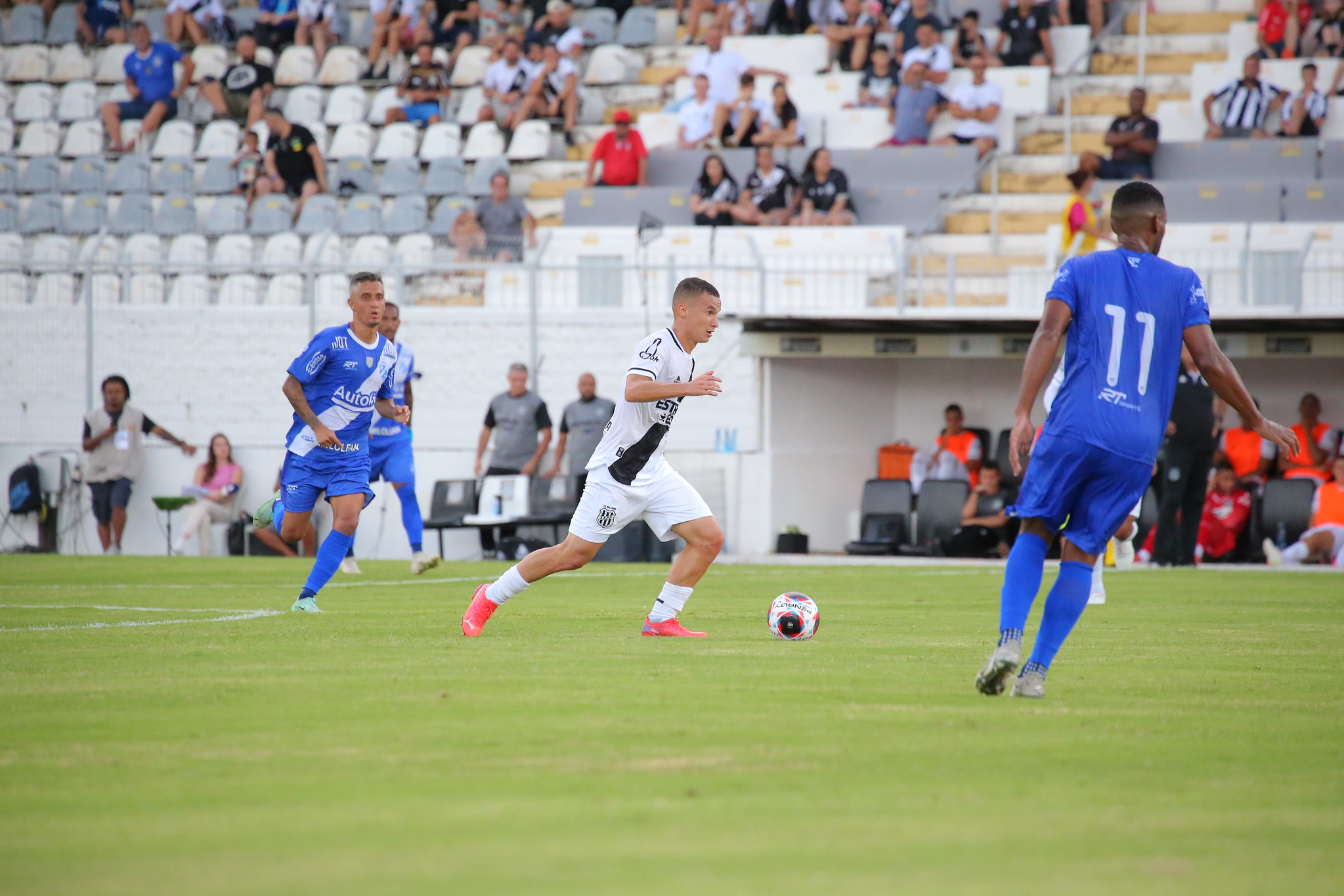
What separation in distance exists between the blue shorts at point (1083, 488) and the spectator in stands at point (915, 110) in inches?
680

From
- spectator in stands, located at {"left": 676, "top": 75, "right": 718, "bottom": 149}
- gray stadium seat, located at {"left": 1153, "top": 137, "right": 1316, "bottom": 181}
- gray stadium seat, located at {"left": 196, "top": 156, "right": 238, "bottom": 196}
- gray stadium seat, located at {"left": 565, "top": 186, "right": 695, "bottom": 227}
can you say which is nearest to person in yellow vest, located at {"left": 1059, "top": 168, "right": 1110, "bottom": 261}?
gray stadium seat, located at {"left": 1153, "top": 137, "right": 1316, "bottom": 181}

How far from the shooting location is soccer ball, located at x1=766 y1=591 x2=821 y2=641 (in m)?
8.61

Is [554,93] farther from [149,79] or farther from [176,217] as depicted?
[149,79]

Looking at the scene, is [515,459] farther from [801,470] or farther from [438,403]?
[801,470]

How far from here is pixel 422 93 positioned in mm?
25891

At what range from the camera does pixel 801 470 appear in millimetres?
20562

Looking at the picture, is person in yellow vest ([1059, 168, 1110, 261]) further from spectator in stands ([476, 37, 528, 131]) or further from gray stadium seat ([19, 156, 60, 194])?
gray stadium seat ([19, 156, 60, 194])

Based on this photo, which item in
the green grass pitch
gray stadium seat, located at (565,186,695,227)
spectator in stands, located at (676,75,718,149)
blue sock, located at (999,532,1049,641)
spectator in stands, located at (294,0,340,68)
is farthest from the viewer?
spectator in stands, located at (294,0,340,68)

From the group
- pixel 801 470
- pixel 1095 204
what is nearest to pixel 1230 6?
pixel 1095 204

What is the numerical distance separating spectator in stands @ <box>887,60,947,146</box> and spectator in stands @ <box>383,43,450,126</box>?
756 cm

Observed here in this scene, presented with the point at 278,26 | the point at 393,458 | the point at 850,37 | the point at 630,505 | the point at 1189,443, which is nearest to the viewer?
the point at 630,505

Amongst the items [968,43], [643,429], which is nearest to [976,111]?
→ [968,43]

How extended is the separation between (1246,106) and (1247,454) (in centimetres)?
558

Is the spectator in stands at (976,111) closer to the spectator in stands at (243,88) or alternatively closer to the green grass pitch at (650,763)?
the spectator in stands at (243,88)
